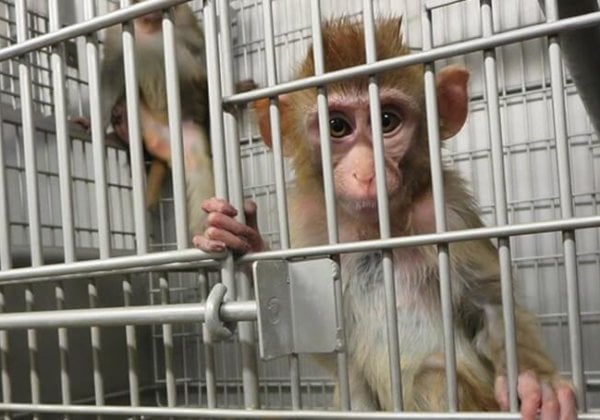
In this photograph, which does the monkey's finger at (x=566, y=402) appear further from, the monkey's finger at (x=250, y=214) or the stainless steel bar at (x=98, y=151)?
the stainless steel bar at (x=98, y=151)

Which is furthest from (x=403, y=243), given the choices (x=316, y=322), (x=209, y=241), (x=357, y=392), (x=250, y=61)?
(x=250, y=61)

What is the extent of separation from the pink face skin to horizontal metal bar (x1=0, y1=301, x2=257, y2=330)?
0.40 metres

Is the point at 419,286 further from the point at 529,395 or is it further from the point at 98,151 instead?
the point at 98,151

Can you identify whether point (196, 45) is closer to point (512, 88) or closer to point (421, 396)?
point (512, 88)

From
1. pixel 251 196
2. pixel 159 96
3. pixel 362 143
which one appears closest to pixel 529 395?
pixel 362 143

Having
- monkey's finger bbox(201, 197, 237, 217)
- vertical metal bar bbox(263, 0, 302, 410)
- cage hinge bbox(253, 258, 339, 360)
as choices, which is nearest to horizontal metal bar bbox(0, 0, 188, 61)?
vertical metal bar bbox(263, 0, 302, 410)

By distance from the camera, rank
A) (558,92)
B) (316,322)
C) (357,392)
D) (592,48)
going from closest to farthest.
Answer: (558,92) < (316,322) < (592,48) < (357,392)

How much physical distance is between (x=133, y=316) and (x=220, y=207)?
7.2 inches

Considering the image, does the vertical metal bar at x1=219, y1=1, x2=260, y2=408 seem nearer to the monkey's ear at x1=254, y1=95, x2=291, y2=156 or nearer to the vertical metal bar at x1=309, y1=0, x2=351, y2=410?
the vertical metal bar at x1=309, y1=0, x2=351, y2=410

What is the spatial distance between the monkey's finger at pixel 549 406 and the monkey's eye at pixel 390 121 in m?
0.69

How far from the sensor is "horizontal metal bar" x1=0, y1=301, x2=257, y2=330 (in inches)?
35.8

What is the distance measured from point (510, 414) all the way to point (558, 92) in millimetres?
358

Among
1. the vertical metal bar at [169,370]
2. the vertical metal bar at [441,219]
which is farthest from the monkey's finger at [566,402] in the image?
the vertical metal bar at [169,370]

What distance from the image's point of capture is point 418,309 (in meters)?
1.37
